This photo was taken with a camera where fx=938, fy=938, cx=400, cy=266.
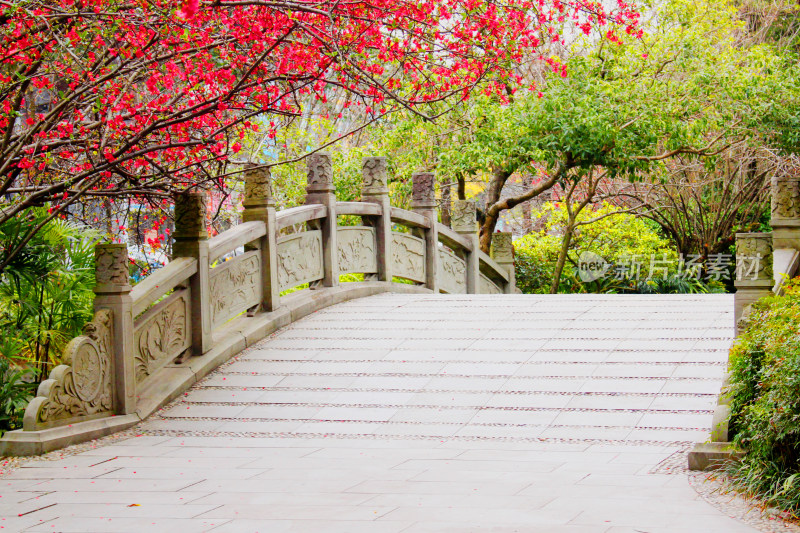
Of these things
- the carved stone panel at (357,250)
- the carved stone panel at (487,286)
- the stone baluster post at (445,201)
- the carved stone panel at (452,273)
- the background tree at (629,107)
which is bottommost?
the carved stone panel at (487,286)

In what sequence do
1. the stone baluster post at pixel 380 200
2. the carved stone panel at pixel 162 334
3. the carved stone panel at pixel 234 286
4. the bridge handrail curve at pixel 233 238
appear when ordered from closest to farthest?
the carved stone panel at pixel 162 334
the bridge handrail curve at pixel 233 238
the carved stone panel at pixel 234 286
the stone baluster post at pixel 380 200

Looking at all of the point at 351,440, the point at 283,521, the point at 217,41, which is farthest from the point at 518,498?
the point at 217,41

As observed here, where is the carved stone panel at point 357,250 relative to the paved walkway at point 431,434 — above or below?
above

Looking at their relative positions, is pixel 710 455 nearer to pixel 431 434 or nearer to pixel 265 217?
pixel 431 434

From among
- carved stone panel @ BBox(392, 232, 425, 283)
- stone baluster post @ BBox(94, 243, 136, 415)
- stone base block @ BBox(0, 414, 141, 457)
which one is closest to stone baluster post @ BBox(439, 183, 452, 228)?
carved stone panel @ BBox(392, 232, 425, 283)

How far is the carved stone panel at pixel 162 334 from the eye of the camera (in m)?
7.50

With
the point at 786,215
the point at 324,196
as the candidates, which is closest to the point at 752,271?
the point at 786,215

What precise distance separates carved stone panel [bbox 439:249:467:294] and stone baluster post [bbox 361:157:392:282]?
2.00 m

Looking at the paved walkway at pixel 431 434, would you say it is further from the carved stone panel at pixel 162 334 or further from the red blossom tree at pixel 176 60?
the red blossom tree at pixel 176 60

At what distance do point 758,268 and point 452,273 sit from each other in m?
8.48

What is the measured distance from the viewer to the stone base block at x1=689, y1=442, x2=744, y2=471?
5227 millimetres

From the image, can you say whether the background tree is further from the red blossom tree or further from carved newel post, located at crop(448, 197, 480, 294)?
the red blossom tree

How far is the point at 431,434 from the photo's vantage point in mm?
6668

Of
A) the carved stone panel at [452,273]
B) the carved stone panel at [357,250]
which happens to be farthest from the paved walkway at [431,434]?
Result: the carved stone panel at [452,273]
